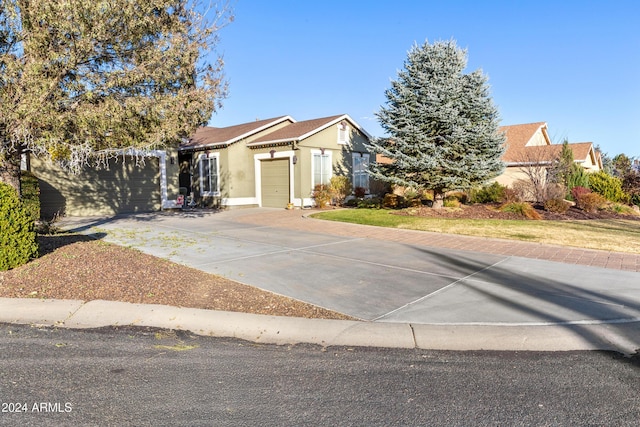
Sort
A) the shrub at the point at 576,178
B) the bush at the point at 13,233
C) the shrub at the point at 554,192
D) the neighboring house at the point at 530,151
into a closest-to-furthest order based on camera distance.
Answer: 1. the bush at the point at 13,233
2. the shrub at the point at 554,192
3. the shrub at the point at 576,178
4. the neighboring house at the point at 530,151

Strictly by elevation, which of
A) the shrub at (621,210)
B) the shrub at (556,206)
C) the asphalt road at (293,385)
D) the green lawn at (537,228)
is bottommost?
the asphalt road at (293,385)

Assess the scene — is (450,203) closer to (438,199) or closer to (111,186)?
(438,199)

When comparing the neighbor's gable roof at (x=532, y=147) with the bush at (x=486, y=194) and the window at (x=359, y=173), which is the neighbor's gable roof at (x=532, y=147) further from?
the window at (x=359, y=173)

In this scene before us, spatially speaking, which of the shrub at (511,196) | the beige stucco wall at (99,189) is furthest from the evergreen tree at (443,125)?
the beige stucco wall at (99,189)

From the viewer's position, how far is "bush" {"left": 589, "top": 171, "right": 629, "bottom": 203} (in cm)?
1888

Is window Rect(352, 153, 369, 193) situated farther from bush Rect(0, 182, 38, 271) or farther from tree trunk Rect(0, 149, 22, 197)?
bush Rect(0, 182, 38, 271)

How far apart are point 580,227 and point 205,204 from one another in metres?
16.4

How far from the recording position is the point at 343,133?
71.5 ft

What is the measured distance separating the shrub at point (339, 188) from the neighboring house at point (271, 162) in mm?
998

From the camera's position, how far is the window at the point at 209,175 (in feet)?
66.3

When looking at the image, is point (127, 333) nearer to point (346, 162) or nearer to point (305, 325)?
point (305, 325)

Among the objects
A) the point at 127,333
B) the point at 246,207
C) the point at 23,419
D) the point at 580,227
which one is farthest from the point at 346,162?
the point at 23,419

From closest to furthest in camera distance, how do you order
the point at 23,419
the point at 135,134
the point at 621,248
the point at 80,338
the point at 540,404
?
the point at 23,419, the point at 540,404, the point at 80,338, the point at 135,134, the point at 621,248

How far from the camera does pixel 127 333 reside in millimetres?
4574
